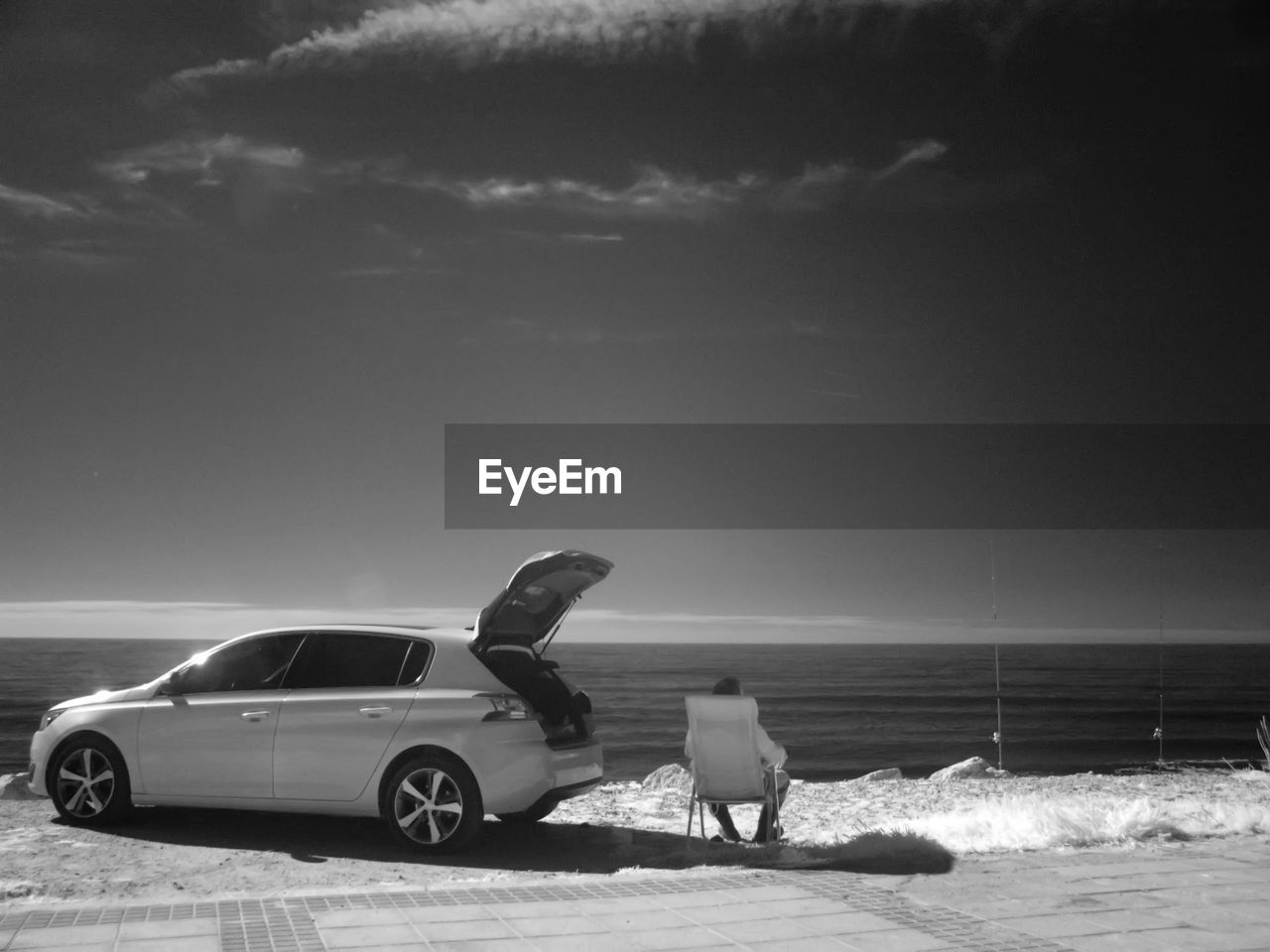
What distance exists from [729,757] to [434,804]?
1.93 meters

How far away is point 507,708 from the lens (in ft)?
24.6

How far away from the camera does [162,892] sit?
6.11 meters

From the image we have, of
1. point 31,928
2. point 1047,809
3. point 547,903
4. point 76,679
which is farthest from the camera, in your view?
point 76,679

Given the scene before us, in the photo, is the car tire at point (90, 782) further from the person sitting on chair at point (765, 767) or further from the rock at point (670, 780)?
the rock at point (670, 780)

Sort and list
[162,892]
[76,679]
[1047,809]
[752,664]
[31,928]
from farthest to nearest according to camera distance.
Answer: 1. [752,664]
2. [76,679]
3. [1047,809]
4. [162,892]
5. [31,928]

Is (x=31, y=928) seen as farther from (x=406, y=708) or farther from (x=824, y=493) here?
(x=824, y=493)

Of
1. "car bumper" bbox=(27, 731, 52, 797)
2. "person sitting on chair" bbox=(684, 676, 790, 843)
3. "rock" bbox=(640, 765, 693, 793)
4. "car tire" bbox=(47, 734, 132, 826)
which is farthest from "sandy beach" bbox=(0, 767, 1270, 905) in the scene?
"rock" bbox=(640, 765, 693, 793)

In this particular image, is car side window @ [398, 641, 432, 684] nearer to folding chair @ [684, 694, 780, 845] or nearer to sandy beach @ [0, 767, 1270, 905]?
sandy beach @ [0, 767, 1270, 905]

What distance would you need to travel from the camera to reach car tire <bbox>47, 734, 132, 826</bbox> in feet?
26.7

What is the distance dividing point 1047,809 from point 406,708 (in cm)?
402

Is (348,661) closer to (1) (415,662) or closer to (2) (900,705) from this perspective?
(1) (415,662)

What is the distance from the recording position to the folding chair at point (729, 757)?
7.76m

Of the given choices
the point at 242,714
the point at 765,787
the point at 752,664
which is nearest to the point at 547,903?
the point at 765,787
